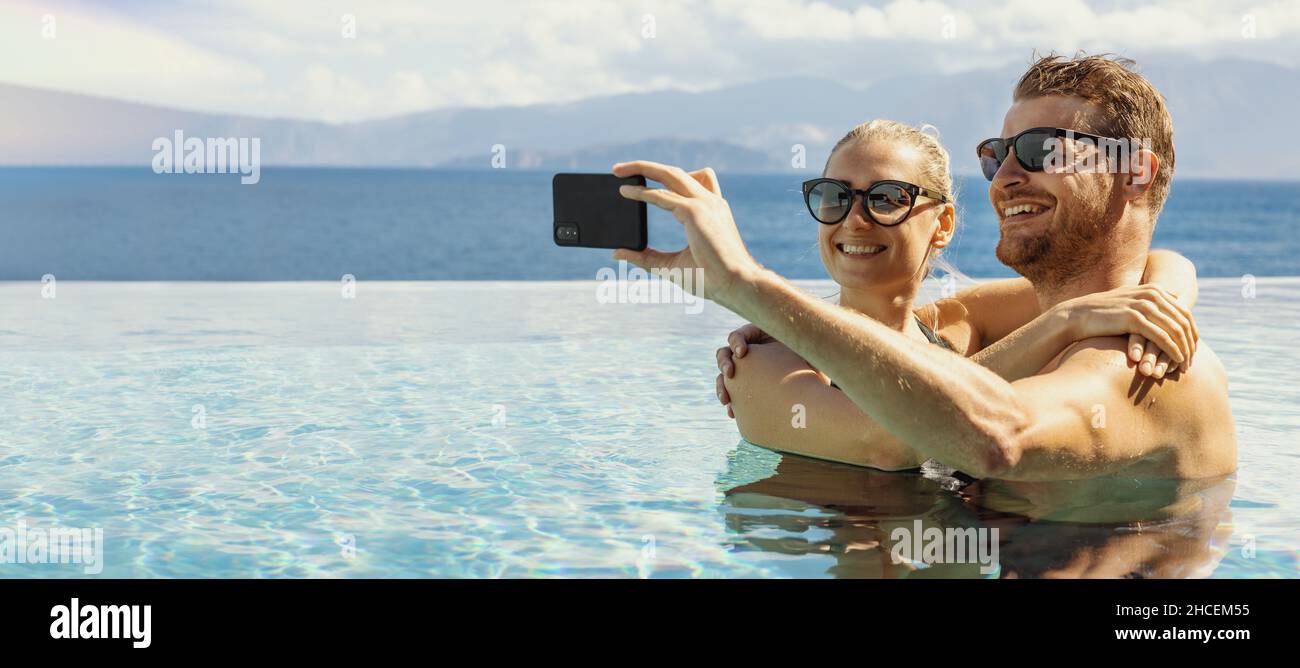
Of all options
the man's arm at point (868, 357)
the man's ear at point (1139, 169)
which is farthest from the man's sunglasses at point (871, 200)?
the man's arm at point (868, 357)

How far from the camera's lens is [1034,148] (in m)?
2.80

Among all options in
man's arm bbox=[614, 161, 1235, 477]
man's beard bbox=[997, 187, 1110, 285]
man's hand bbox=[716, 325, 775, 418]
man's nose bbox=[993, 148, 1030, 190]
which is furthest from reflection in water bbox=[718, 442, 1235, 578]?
man's nose bbox=[993, 148, 1030, 190]

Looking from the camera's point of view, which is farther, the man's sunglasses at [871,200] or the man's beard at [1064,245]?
the man's sunglasses at [871,200]

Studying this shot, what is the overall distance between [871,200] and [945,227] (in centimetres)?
44

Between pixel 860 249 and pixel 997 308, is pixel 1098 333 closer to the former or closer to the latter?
pixel 860 249

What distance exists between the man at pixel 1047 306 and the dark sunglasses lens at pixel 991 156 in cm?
4

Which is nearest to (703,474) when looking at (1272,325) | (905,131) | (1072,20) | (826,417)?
(826,417)

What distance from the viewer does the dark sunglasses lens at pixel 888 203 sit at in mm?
3307

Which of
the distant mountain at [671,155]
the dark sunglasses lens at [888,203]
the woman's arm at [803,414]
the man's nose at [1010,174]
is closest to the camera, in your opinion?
the man's nose at [1010,174]

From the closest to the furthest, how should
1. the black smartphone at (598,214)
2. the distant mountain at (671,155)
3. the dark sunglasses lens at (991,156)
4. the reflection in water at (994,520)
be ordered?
the black smartphone at (598,214) → the reflection in water at (994,520) → the dark sunglasses lens at (991,156) → the distant mountain at (671,155)

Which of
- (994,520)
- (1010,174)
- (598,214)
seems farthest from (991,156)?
(598,214)

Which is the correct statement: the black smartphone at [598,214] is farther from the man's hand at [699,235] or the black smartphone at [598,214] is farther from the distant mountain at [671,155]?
the distant mountain at [671,155]


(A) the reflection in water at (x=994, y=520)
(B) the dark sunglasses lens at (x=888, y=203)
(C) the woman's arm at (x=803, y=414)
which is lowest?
(A) the reflection in water at (x=994, y=520)

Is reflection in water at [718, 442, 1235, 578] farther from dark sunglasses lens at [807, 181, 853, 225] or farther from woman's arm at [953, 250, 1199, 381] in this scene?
dark sunglasses lens at [807, 181, 853, 225]
